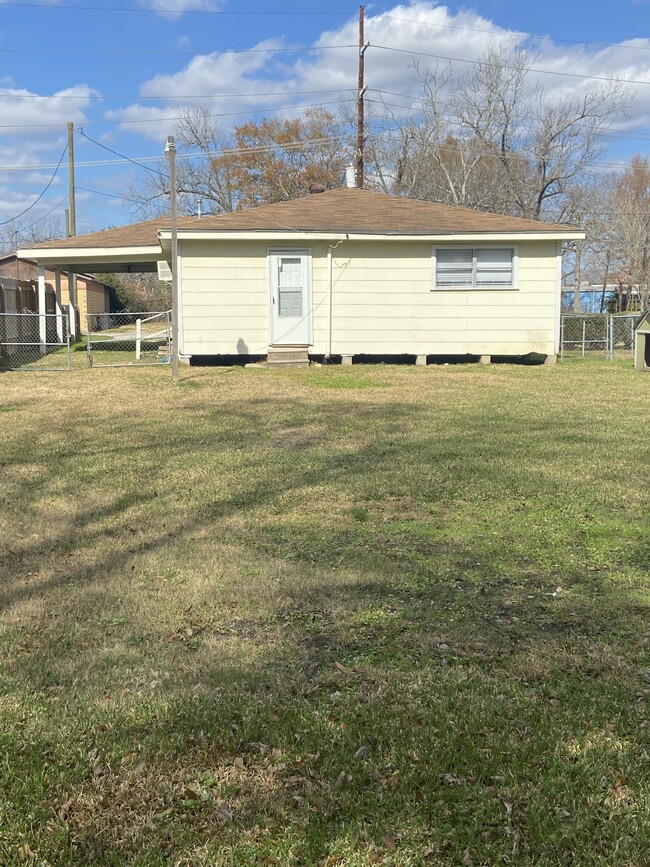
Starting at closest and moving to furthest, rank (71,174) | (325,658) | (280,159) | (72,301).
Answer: (325,658) < (72,301) < (71,174) < (280,159)

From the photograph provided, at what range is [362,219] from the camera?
15.7 m

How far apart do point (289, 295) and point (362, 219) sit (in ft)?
7.51

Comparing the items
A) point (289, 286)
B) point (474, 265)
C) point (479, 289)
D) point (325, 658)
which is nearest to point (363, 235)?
point (289, 286)

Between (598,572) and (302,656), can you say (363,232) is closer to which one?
(598,572)

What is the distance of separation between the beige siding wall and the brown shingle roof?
36 cm

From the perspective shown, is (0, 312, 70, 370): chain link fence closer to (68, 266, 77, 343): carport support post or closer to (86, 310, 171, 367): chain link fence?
(68, 266, 77, 343): carport support post

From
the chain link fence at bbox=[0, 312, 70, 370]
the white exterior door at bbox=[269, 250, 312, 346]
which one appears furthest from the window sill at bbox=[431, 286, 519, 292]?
the chain link fence at bbox=[0, 312, 70, 370]

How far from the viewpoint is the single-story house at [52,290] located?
22.0 metres

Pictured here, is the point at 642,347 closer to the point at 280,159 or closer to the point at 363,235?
the point at 363,235

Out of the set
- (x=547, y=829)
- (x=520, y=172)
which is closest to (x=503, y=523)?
(x=547, y=829)

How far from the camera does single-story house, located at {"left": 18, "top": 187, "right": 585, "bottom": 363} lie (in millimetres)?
14953

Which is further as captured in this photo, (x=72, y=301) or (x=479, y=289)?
(x=72, y=301)

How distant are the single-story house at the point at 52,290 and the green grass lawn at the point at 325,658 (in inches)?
625

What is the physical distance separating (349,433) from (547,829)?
19.7 feet
